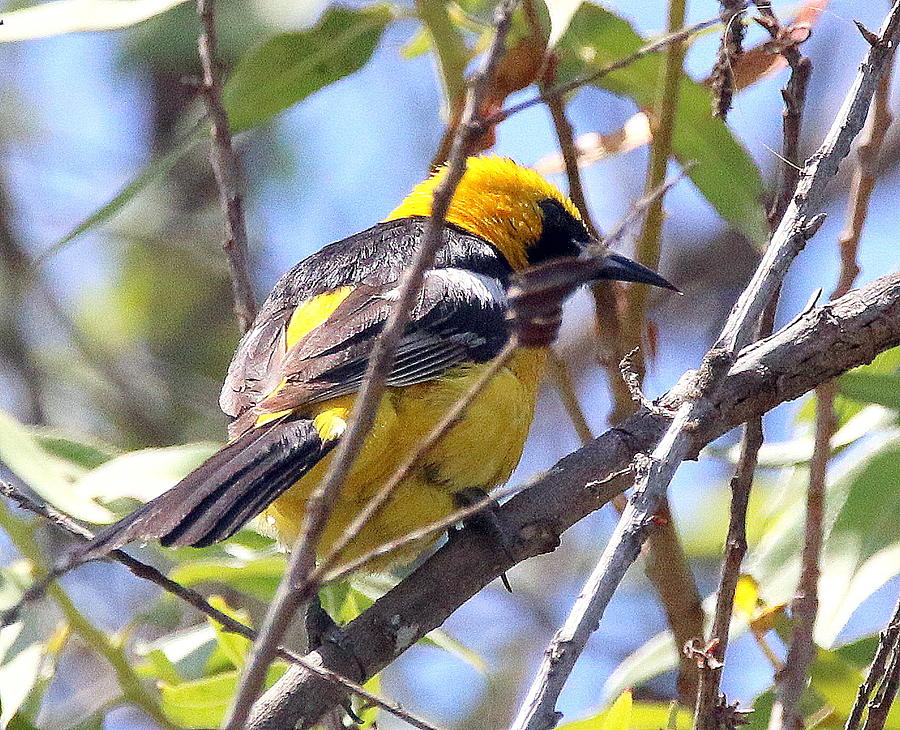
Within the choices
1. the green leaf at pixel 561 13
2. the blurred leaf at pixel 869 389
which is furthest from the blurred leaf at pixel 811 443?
the green leaf at pixel 561 13

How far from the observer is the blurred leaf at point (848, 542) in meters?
3.14

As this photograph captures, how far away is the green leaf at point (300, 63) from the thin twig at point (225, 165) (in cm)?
19

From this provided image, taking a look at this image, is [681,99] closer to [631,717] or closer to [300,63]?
[300,63]

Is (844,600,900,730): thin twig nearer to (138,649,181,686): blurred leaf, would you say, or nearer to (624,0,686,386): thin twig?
(624,0,686,386): thin twig

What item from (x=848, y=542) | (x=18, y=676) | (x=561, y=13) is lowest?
(x=848, y=542)

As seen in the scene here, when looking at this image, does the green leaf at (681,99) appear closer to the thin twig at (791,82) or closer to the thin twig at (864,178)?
the thin twig at (864,178)

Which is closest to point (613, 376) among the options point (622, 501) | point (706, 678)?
point (622, 501)

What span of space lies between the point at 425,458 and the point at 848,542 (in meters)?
1.09

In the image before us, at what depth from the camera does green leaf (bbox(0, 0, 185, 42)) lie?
9.68 ft

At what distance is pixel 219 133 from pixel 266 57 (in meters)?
0.42

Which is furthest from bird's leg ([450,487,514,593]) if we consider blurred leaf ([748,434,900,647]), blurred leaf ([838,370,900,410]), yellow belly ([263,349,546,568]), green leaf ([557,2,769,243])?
green leaf ([557,2,769,243])

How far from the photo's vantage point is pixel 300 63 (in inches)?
144

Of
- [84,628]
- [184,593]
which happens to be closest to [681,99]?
[84,628]

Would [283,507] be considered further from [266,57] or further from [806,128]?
[806,128]
